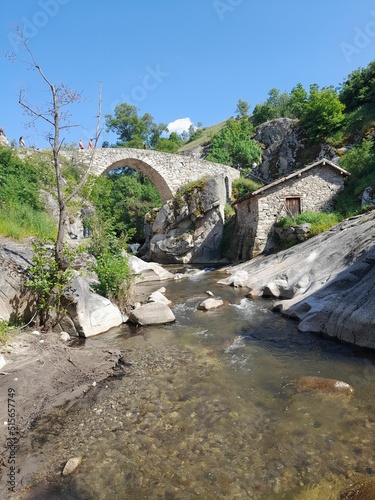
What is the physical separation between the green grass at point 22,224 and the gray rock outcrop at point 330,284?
22.0 ft

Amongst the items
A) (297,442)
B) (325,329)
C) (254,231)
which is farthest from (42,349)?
(254,231)

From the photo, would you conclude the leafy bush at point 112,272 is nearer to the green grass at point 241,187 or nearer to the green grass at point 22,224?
the green grass at point 22,224

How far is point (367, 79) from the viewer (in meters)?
25.4

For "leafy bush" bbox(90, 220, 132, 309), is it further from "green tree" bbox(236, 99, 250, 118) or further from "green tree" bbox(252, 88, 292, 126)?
"green tree" bbox(236, 99, 250, 118)

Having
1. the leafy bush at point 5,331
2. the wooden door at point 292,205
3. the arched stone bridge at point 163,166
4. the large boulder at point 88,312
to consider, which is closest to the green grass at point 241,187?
the arched stone bridge at point 163,166

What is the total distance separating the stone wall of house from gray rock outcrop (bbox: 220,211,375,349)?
14.2 feet

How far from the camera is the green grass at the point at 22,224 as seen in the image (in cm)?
808

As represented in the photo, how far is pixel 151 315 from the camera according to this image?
7.61 m

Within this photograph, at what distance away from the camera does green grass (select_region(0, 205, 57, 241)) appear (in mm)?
8078

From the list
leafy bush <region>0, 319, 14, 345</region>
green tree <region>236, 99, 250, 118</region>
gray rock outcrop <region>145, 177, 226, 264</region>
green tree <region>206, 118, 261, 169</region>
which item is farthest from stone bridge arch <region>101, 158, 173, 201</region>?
green tree <region>236, 99, 250, 118</region>

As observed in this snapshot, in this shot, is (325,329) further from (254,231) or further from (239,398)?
(254,231)

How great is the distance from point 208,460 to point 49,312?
15.9 feet

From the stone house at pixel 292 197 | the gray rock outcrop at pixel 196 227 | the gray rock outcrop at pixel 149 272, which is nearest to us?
the gray rock outcrop at pixel 149 272

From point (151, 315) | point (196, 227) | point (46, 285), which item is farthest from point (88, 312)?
point (196, 227)
